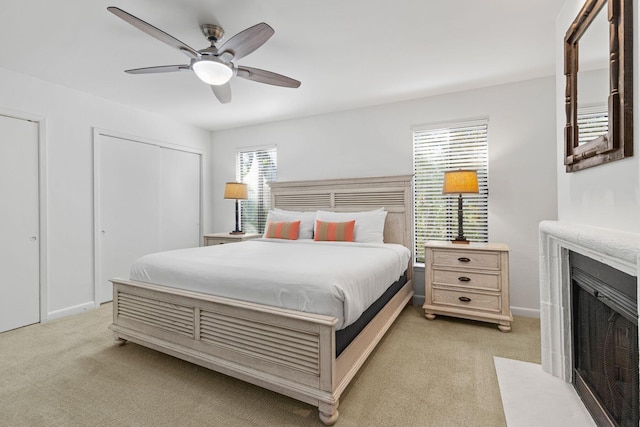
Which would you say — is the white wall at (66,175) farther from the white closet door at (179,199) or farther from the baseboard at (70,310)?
the white closet door at (179,199)

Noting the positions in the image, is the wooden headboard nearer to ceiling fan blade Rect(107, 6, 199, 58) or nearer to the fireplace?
the fireplace

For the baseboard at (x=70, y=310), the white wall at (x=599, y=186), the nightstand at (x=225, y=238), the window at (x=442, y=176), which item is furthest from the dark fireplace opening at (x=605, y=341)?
the baseboard at (x=70, y=310)

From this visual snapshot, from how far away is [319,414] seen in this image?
1723 millimetres

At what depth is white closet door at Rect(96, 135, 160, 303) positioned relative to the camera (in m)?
3.86


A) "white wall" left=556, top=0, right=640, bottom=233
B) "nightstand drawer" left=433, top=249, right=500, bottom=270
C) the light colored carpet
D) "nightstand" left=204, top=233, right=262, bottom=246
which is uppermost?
"white wall" left=556, top=0, right=640, bottom=233

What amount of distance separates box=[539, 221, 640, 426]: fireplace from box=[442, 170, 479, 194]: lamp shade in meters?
1.15

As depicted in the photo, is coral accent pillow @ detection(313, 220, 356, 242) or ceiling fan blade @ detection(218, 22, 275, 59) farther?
coral accent pillow @ detection(313, 220, 356, 242)

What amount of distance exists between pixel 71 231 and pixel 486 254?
14.7 feet

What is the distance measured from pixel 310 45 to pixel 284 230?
203 cm

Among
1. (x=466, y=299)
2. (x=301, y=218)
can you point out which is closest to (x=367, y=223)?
(x=301, y=218)

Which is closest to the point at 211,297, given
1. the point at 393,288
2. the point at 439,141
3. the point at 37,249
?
the point at 393,288

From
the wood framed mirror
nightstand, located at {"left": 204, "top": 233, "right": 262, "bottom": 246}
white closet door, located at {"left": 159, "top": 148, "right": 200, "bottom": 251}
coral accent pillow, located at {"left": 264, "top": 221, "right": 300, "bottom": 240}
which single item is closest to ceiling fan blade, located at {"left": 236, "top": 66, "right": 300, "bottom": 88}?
coral accent pillow, located at {"left": 264, "top": 221, "right": 300, "bottom": 240}

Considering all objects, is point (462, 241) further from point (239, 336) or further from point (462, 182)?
point (239, 336)

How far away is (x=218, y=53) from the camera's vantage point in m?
2.14
